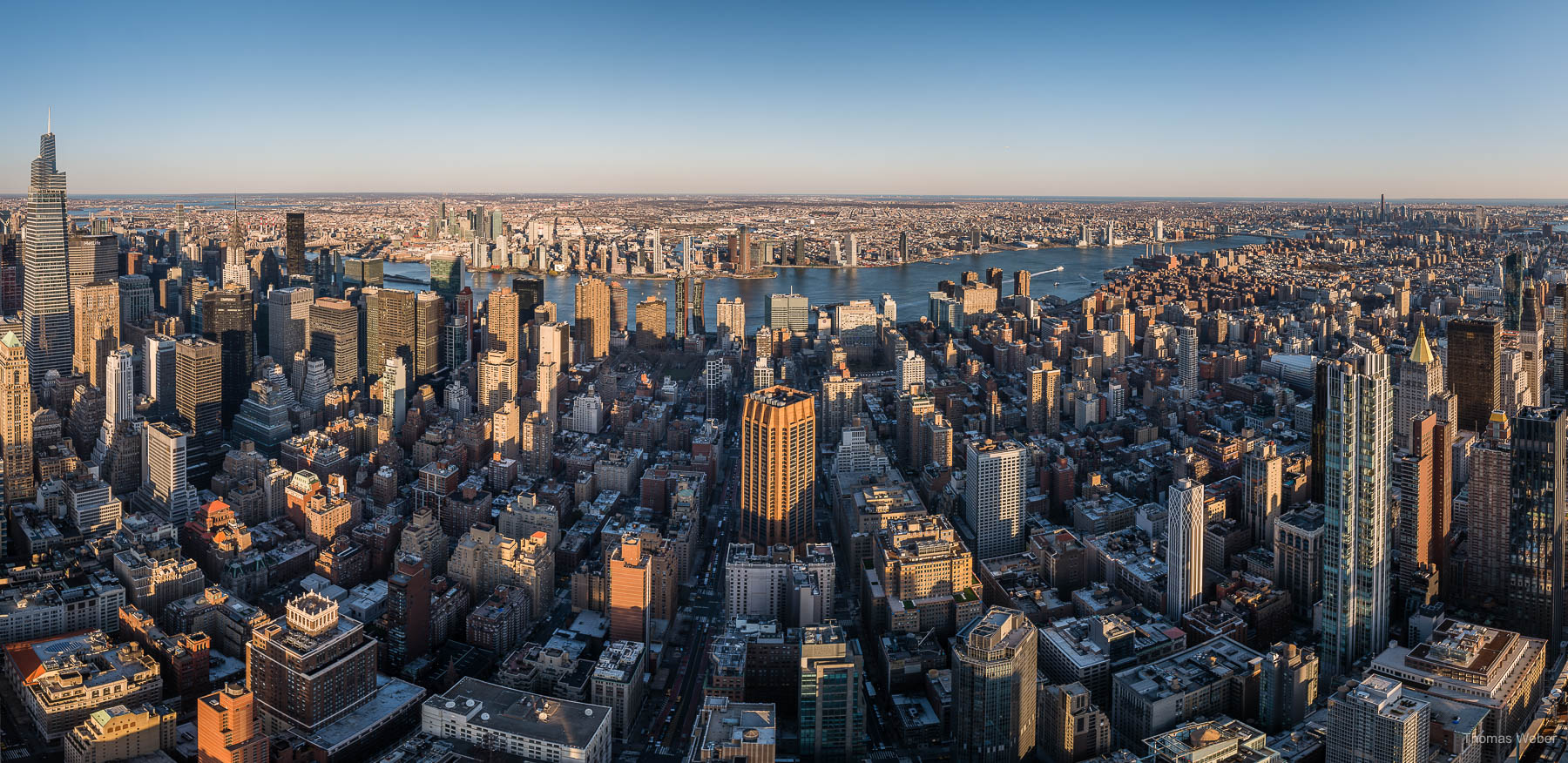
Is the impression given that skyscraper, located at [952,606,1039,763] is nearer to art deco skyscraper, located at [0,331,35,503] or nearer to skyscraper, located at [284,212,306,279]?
art deco skyscraper, located at [0,331,35,503]

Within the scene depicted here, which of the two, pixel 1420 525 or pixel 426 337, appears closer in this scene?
pixel 1420 525

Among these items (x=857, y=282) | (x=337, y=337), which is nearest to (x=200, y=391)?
(x=337, y=337)

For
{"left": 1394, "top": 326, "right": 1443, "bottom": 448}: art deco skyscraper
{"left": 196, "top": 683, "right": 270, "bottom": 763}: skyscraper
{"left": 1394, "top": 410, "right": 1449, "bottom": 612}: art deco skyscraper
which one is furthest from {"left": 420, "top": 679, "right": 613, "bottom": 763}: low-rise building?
{"left": 1394, "top": 326, "right": 1443, "bottom": 448}: art deco skyscraper

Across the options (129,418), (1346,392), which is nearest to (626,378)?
(129,418)

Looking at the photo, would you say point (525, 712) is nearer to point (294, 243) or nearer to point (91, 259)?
point (91, 259)

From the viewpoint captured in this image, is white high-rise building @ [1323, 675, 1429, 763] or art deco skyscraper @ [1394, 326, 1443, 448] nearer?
white high-rise building @ [1323, 675, 1429, 763]

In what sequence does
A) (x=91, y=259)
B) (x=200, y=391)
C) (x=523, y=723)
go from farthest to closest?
(x=91, y=259) < (x=200, y=391) < (x=523, y=723)
